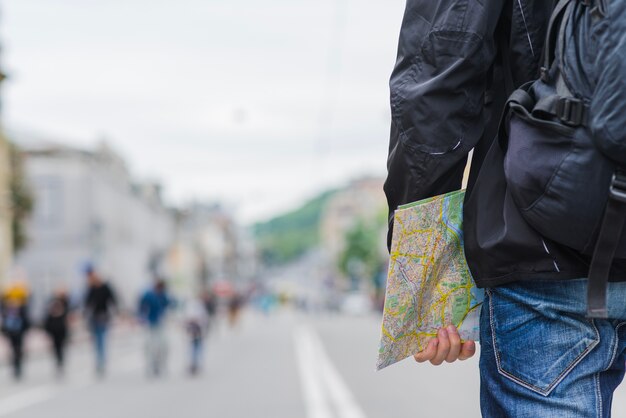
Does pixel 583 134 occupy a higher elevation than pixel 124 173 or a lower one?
higher

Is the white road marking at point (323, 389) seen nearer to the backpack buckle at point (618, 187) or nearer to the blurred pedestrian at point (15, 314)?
the blurred pedestrian at point (15, 314)

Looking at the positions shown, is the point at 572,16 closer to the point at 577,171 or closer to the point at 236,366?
the point at 577,171

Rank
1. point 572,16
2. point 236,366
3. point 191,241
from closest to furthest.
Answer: point 572,16 → point 236,366 → point 191,241

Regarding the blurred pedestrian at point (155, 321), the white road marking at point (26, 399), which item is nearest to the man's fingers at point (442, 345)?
the white road marking at point (26, 399)

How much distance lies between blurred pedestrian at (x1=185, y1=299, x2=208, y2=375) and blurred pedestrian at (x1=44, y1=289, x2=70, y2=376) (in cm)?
210

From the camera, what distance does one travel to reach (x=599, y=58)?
1780 millimetres

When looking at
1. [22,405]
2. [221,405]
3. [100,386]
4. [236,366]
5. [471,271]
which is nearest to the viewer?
[471,271]

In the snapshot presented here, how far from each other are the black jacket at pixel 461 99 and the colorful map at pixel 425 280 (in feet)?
0.15

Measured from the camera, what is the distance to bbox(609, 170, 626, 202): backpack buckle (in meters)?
1.76

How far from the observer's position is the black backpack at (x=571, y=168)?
5.89ft

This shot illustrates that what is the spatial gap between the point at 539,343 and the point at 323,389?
1153 cm

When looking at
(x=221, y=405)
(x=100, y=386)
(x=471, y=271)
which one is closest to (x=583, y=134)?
(x=471, y=271)

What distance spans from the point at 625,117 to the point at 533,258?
320 millimetres

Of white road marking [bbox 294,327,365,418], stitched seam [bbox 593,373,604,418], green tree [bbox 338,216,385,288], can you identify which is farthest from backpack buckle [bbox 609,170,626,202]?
green tree [bbox 338,216,385,288]
